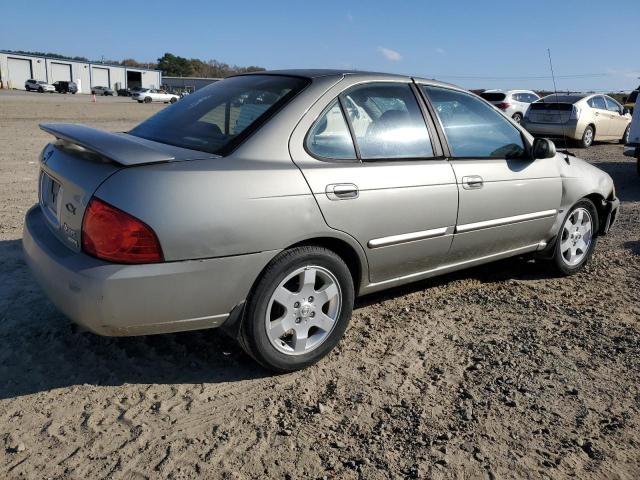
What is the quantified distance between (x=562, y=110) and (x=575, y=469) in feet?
46.3

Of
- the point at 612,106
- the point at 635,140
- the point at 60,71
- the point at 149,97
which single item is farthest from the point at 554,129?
the point at 60,71

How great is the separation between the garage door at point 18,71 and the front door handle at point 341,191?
275ft

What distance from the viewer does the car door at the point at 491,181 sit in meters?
3.79

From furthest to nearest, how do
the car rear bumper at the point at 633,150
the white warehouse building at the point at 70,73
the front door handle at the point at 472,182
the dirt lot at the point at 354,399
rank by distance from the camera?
the white warehouse building at the point at 70,73 < the car rear bumper at the point at 633,150 < the front door handle at the point at 472,182 < the dirt lot at the point at 354,399

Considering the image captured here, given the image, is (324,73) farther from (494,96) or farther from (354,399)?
(494,96)

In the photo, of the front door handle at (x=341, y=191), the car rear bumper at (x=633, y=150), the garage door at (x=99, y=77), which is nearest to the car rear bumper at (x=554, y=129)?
the car rear bumper at (x=633, y=150)

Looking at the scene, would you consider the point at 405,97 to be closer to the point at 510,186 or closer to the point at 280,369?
the point at 510,186

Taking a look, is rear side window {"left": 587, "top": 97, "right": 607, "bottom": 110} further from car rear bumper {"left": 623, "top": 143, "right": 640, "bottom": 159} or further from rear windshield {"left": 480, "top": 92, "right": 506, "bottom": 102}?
car rear bumper {"left": 623, "top": 143, "right": 640, "bottom": 159}

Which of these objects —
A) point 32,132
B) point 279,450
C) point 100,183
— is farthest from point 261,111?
point 32,132

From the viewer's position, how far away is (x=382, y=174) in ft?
10.7

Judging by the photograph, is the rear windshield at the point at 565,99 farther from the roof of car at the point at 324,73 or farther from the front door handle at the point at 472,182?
the roof of car at the point at 324,73

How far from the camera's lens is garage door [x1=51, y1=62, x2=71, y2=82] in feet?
265

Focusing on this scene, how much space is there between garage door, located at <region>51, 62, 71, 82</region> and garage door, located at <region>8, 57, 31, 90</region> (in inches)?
165

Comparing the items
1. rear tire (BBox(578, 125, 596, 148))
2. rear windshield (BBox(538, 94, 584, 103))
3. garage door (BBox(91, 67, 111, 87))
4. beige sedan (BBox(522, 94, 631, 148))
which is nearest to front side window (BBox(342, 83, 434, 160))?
beige sedan (BBox(522, 94, 631, 148))
